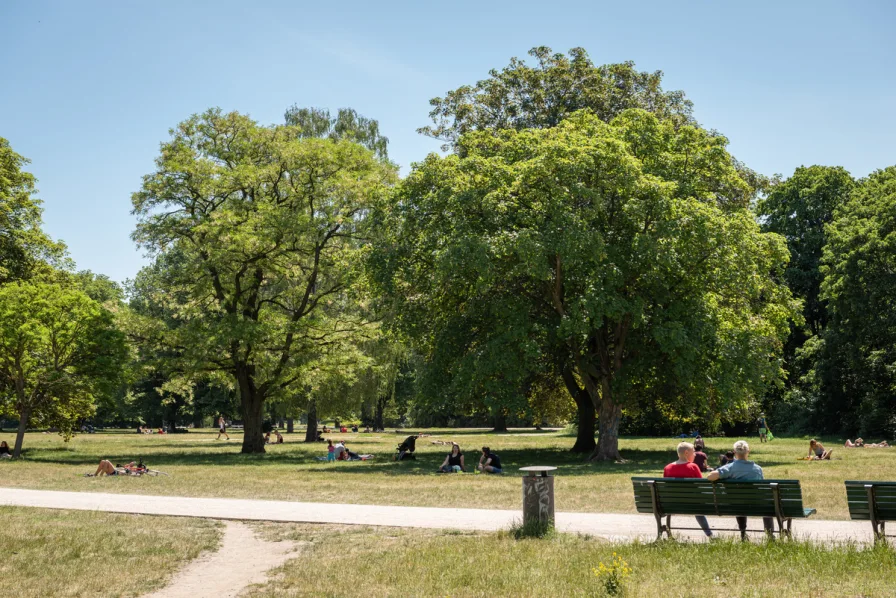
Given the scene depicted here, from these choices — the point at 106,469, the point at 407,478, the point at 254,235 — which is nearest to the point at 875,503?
the point at 407,478

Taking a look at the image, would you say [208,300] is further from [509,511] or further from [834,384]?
[834,384]

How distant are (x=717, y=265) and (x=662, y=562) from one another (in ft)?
64.7

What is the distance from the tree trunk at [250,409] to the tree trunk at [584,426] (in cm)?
1345

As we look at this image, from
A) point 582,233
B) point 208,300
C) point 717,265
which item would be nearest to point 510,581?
point 582,233

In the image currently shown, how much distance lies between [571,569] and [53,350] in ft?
91.7

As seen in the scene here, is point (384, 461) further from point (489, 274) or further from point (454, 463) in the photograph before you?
point (489, 274)

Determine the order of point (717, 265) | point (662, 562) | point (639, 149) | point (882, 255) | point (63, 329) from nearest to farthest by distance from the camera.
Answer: point (662, 562) < point (717, 265) < point (639, 149) < point (63, 329) < point (882, 255)

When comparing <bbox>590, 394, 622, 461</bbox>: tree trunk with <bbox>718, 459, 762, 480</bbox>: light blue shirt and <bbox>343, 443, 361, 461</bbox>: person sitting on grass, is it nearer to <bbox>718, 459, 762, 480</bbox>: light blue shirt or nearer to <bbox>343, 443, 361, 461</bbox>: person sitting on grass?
<bbox>343, 443, 361, 461</bbox>: person sitting on grass

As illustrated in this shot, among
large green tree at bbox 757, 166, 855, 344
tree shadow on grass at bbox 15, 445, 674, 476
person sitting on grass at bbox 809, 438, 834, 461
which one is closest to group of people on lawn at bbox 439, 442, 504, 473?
tree shadow on grass at bbox 15, 445, 674, 476

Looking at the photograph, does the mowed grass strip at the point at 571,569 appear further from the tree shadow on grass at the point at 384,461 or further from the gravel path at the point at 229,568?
the tree shadow on grass at the point at 384,461

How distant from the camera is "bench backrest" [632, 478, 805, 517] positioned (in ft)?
33.7

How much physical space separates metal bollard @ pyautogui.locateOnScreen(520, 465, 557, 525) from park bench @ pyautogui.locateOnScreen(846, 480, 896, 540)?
3662 mm

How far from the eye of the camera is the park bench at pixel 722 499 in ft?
33.7

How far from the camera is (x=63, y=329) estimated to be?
104 feet
